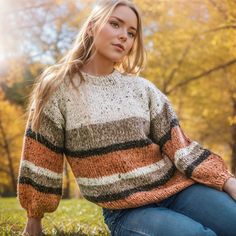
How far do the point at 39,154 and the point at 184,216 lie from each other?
872 millimetres

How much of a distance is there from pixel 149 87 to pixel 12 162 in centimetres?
1764

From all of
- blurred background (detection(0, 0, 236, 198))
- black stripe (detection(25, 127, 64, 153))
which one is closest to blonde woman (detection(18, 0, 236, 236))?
→ black stripe (detection(25, 127, 64, 153))

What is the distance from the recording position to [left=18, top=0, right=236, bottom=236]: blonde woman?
8.16 feet

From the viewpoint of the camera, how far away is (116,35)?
265 centimetres

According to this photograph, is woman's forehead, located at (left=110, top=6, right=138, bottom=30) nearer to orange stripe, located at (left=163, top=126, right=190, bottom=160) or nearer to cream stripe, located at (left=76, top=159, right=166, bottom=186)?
orange stripe, located at (left=163, top=126, right=190, bottom=160)

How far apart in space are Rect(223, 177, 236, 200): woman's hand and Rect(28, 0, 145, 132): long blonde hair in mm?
937

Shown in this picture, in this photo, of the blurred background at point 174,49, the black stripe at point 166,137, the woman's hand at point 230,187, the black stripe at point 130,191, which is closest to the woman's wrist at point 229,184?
the woman's hand at point 230,187

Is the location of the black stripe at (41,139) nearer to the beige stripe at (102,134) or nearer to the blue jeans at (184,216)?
the beige stripe at (102,134)

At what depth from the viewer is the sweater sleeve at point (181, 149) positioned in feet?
8.36

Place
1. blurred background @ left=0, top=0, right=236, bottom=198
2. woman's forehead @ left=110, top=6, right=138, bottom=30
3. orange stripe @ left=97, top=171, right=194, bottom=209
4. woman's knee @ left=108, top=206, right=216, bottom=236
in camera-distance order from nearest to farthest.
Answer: woman's knee @ left=108, top=206, right=216, bottom=236 < orange stripe @ left=97, top=171, right=194, bottom=209 < woman's forehead @ left=110, top=6, right=138, bottom=30 < blurred background @ left=0, top=0, right=236, bottom=198

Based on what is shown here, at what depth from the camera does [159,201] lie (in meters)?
2.55

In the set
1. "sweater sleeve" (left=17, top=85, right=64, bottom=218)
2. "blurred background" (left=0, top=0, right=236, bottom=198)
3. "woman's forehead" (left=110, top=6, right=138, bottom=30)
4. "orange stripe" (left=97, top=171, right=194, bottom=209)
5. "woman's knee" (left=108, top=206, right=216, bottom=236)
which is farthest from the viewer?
"blurred background" (left=0, top=0, right=236, bottom=198)

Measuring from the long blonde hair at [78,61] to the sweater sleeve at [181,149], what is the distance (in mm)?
272

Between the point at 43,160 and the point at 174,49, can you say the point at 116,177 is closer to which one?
the point at 43,160
